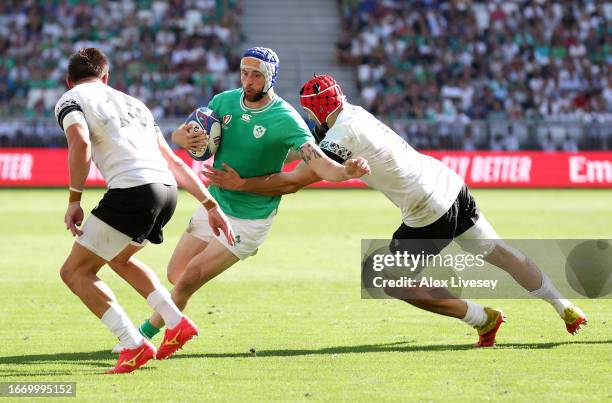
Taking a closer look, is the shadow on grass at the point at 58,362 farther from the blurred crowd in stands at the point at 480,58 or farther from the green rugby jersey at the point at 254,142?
the blurred crowd in stands at the point at 480,58

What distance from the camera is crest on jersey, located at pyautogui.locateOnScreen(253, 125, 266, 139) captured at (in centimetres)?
909

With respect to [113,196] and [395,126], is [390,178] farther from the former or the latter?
[395,126]

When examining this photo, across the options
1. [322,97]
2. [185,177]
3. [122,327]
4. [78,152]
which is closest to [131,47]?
[322,97]

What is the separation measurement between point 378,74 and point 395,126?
5.84m

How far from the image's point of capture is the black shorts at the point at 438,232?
9.02 metres

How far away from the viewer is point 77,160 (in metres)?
7.59

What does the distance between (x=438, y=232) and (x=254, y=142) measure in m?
1.63

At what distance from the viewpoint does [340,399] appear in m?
7.07

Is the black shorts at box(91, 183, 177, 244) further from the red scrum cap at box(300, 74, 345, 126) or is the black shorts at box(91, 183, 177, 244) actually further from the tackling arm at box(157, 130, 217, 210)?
the red scrum cap at box(300, 74, 345, 126)

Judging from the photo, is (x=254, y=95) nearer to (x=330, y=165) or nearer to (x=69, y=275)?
(x=330, y=165)

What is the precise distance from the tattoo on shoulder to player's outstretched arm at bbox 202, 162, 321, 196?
238mm

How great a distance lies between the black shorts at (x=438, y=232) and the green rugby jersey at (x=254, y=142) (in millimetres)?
1097

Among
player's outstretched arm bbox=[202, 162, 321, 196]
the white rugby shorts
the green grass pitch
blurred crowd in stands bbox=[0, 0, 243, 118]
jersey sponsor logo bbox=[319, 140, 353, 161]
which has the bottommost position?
blurred crowd in stands bbox=[0, 0, 243, 118]

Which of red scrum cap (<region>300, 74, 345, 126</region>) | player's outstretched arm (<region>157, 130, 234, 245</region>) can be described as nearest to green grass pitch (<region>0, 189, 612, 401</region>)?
player's outstretched arm (<region>157, 130, 234, 245</region>)
